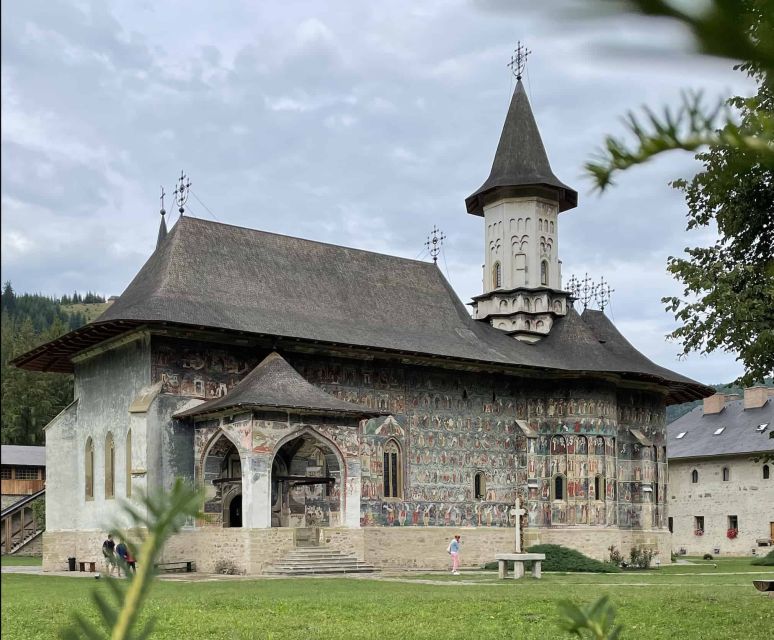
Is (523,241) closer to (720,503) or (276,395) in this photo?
(276,395)

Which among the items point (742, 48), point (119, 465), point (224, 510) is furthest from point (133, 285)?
point (742, 48)

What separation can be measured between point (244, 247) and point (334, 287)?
308 centimetres

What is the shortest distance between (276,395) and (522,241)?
1550 cm

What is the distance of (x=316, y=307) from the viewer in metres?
33.0

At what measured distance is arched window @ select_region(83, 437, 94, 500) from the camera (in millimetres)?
31594

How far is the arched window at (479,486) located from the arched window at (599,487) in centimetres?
375

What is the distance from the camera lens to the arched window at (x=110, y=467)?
99.6 ft

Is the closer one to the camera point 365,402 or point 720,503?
point 365,402

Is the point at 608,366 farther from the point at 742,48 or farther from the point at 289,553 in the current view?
the point at 742,48

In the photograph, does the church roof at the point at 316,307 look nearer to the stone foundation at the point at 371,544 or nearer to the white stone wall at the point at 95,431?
the white stone wall at the point at 95,431

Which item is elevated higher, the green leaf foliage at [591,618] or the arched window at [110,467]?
the green leaf foliage at [591,618]

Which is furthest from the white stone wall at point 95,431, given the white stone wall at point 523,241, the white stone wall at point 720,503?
the white stone wall at point 720,503

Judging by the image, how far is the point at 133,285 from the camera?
32531 mm

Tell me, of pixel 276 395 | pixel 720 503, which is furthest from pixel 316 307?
pixel 720 503
